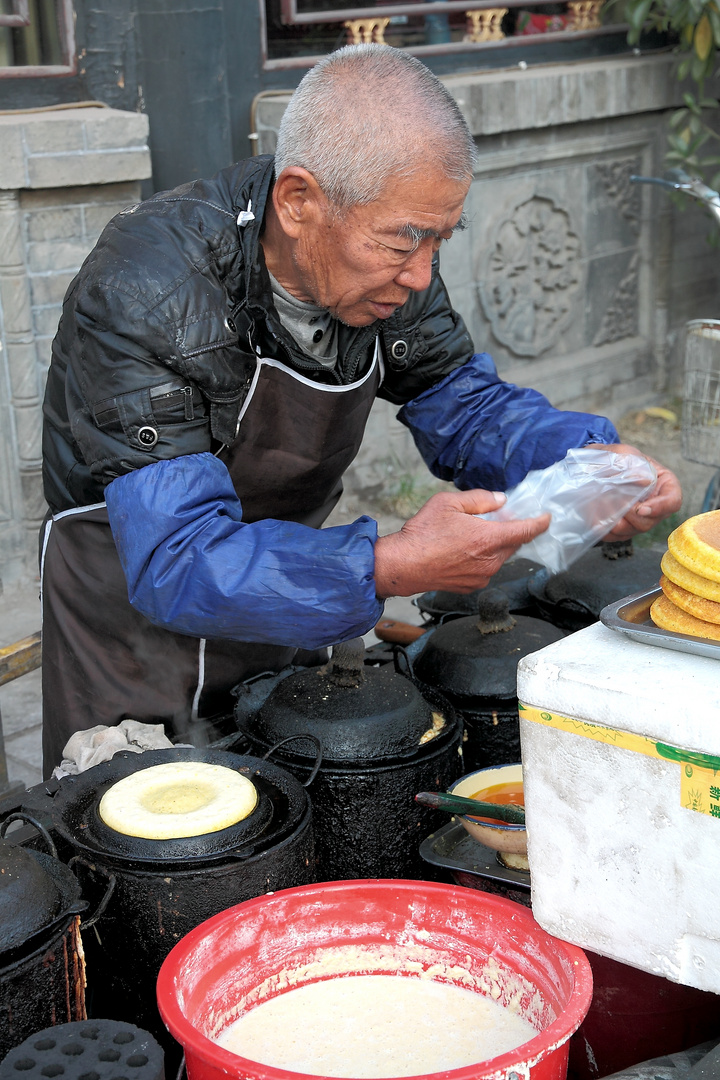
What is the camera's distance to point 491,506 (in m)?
1.92

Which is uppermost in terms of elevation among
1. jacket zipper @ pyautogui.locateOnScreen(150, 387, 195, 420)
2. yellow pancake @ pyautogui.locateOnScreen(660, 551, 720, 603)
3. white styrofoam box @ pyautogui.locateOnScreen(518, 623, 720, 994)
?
jacket zipper @ pyautogui.locateOnScreen(150, 387, 195, 420)

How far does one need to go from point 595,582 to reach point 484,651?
1.41 feet

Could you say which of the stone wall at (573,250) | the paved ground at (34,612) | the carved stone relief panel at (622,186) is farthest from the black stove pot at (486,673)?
the carved stone relief panel at (622,186)

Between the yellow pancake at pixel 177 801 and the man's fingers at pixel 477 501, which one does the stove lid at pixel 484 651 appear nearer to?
the man's fingers at pixel 477 501

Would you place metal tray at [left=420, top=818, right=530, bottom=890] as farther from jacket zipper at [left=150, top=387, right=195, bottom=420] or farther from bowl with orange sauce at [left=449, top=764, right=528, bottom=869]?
jacket zipper at [left=150, top=387, right=195, bottom=420]

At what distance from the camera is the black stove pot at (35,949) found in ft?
4.44

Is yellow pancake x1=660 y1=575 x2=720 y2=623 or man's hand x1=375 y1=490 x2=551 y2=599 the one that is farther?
man's hand x1=375 y1=490 x2=551 y2=599

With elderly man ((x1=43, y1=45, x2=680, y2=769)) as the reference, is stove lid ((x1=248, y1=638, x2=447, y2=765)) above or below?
below

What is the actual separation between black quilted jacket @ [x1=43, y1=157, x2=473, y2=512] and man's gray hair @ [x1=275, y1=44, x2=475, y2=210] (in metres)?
0.23

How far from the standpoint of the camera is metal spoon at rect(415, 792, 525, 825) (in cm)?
168

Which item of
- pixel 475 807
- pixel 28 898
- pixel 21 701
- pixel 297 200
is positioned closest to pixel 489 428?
pixel 297 200

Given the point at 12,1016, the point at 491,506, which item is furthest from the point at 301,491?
the point at 12,1016

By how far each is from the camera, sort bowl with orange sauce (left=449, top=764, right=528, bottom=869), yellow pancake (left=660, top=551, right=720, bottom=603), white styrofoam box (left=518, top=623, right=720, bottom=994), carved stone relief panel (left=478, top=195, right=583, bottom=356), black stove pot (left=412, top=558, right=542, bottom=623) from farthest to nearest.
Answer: carved stone relief panel (left=478, top=195, right=583, bottom=356)
black stove pot (left=412, top=558, right=542, bottom=623)
bowl with orange sauce (left=449, top=764, right=528, bottom=869)
yellow pancake (left=660, top=551, right=720, bottom=603)
white styrofoam box (left=518, top=623, right=720, bottom=994)

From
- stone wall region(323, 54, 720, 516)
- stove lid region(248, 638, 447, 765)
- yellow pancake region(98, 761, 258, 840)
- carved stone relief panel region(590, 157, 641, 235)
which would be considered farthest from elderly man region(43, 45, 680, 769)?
carved stone relief panel region(590, 157, 641, 235)
